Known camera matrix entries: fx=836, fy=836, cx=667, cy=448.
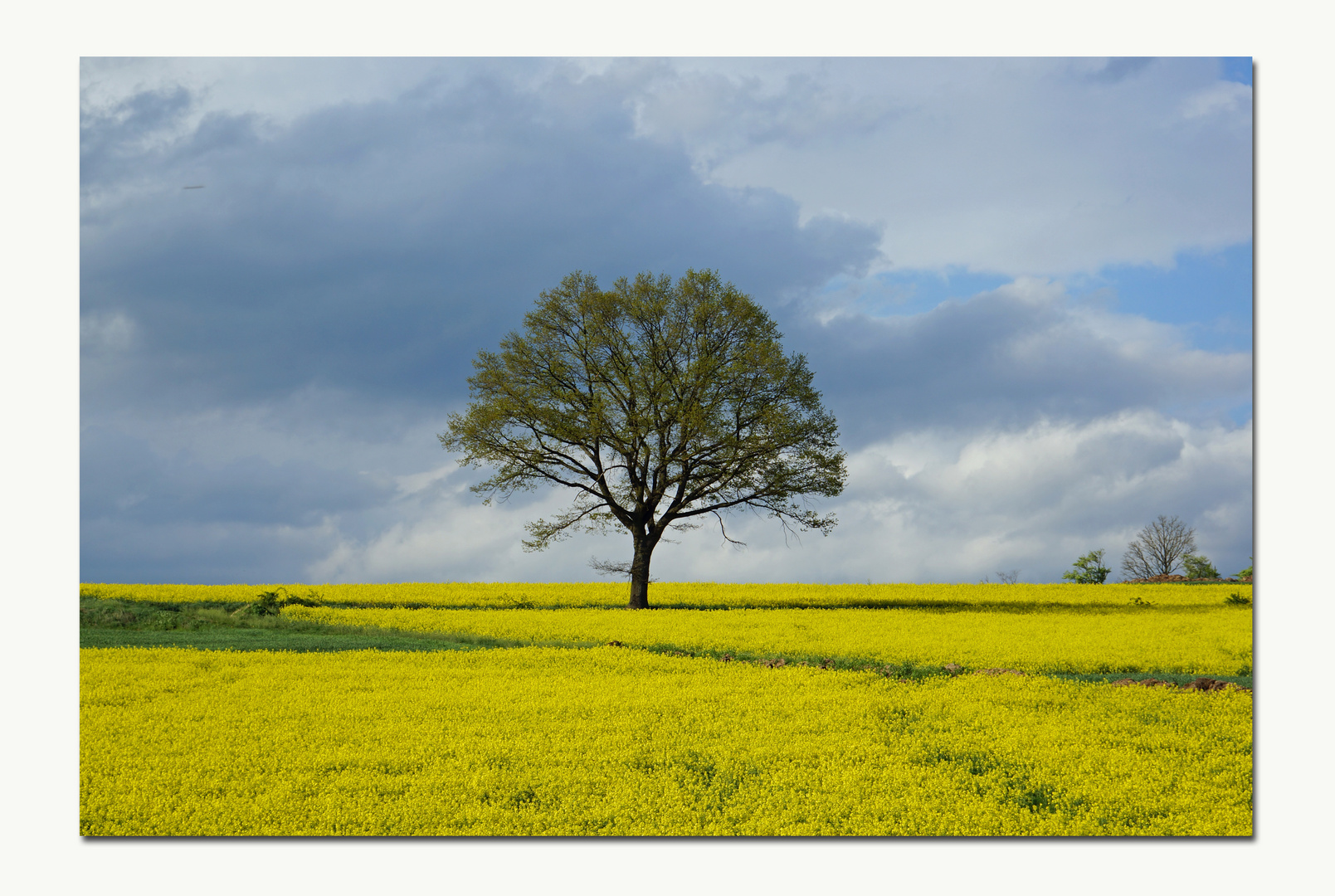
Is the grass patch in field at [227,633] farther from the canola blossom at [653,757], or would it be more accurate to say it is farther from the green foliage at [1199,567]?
the green foliage at [1199,567]

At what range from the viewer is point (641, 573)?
26812mm

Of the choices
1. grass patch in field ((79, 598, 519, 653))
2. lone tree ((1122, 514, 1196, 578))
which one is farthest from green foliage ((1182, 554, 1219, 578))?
grass patch in field ((79, 598, 519, 653))

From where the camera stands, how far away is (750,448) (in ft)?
86.5

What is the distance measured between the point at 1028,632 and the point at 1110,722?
33.3 ft

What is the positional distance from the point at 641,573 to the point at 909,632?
31.8ft

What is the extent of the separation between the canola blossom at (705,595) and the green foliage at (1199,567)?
658 mm

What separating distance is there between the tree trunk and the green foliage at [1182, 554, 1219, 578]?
15476 mm

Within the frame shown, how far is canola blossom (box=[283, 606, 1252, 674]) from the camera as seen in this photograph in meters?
15.5

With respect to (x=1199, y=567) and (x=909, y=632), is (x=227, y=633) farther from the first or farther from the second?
(x=1199, y=567)

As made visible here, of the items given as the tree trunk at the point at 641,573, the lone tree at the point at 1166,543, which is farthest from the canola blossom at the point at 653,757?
the tree trunk at the point at 641,573

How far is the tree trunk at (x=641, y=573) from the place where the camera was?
86.7 ft

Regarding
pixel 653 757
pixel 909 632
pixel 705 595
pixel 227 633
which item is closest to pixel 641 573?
pixel 705 595
